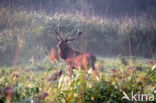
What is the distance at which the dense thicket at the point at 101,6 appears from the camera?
2384cm

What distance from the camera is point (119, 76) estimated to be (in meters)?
3.72

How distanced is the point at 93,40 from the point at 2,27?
3.51m

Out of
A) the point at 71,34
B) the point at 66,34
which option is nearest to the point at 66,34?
the point at 66,34

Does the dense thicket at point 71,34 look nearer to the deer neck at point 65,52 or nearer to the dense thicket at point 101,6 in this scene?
A: the deer neck at point 65,52

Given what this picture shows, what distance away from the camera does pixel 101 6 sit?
2575 centimetres

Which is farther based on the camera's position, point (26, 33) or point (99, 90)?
point (26, 33)

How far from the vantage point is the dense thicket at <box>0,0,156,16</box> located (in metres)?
23.8

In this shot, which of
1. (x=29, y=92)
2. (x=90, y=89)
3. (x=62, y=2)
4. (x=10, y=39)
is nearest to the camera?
(x=29, y=92)

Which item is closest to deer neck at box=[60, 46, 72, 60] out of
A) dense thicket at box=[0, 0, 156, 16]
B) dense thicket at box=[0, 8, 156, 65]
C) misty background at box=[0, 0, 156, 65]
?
misty background at box=[0, 0, 156, 65]

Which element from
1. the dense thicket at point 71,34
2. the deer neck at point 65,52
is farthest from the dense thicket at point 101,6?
the deer neck at point 65,52

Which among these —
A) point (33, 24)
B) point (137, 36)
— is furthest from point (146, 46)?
point (33, 24)

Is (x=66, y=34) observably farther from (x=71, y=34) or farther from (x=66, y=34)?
(x=71, y=34)

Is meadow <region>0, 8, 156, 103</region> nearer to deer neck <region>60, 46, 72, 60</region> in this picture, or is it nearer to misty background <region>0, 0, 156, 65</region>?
misty background <region>0, 0, 156, 65</region>

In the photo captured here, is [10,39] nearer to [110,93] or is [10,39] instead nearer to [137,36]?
[137,36]
